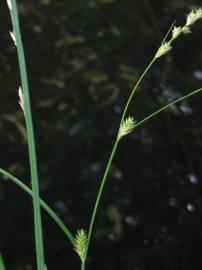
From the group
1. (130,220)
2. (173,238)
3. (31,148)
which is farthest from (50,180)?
(31,148)

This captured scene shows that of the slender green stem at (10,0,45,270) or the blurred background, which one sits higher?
the blurred background

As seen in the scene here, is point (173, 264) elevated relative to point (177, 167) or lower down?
lower down

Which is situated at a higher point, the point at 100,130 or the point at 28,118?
the point at 100,130

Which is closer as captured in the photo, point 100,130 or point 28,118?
point 28,118

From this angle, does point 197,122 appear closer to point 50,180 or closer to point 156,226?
point 156,226

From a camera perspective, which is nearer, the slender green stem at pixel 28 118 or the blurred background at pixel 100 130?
the slender green stem at pixel 28 118

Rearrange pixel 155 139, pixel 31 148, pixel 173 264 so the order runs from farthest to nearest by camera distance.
Result: 1. pixel 155 139
2. pixel 173 264
3. pixel 31 148

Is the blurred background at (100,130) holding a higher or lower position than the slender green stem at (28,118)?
higher

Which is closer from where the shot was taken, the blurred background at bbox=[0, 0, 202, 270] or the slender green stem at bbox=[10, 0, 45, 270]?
the slender green stem at bbox=[10, 0, 45, 270]
